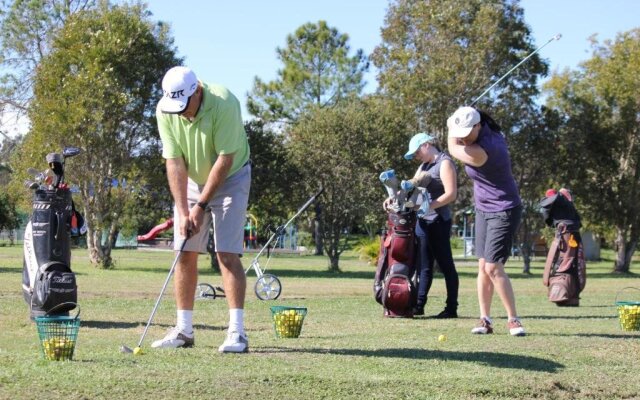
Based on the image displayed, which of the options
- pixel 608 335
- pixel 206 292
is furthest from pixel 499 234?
pixel 206 292

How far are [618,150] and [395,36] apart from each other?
31.0ft

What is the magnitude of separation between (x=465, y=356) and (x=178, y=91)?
2.75 meters

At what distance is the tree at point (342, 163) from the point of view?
29.1 m

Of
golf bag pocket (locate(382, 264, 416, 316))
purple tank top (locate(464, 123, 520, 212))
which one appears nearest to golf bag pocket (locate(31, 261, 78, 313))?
golf bag pocket (locate(382, 264, 416, 316))

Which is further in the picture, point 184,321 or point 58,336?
point 184,321

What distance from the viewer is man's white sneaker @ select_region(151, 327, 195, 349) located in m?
6.88

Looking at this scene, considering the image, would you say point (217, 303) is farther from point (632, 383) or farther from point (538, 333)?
point (632, 383)

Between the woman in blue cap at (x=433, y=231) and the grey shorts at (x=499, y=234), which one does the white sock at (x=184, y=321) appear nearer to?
the grey shorts at (x=499, y=234)

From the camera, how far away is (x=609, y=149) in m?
36.1

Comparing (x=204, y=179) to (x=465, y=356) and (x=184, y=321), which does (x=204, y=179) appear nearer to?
(x=184, y=321)

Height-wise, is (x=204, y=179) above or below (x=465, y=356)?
above

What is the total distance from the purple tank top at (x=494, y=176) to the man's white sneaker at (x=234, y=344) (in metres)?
2.77

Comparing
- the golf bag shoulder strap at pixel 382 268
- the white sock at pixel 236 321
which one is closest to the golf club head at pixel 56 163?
the white sock at pixel 236 321

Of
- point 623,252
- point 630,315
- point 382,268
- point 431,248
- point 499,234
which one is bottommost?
point 630,315
